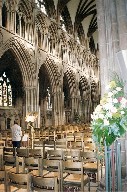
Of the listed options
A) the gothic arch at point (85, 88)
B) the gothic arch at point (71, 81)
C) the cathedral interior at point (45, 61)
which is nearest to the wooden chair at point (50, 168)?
the cathedral interior at point (45, 61)

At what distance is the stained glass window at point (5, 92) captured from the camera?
80.2ft

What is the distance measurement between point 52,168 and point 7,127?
18184 millimetres

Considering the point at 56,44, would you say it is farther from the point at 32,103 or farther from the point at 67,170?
the point at 67,170

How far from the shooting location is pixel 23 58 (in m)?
21.7

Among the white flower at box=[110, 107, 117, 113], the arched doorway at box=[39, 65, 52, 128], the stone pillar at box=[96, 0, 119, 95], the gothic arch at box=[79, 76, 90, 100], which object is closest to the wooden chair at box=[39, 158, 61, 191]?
the white flower at box=[110, 107, 117, 113]

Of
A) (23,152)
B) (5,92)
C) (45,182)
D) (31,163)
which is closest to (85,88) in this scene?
(5,92)

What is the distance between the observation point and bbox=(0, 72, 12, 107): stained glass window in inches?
962

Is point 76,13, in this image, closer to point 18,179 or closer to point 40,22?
point 40,22

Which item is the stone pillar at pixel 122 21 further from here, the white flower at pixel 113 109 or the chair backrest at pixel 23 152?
the chair backrest at pixel 23 152

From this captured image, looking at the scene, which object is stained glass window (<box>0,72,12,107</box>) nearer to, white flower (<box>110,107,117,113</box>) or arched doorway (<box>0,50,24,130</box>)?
arched doorway (<box>0,50,24,130</box>)

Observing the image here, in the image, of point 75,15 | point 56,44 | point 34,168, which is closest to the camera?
point 34,168

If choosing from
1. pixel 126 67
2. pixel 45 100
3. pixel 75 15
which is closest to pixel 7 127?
pixel 45 100

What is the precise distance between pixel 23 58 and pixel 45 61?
13.1 ft

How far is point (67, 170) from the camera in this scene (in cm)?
550
